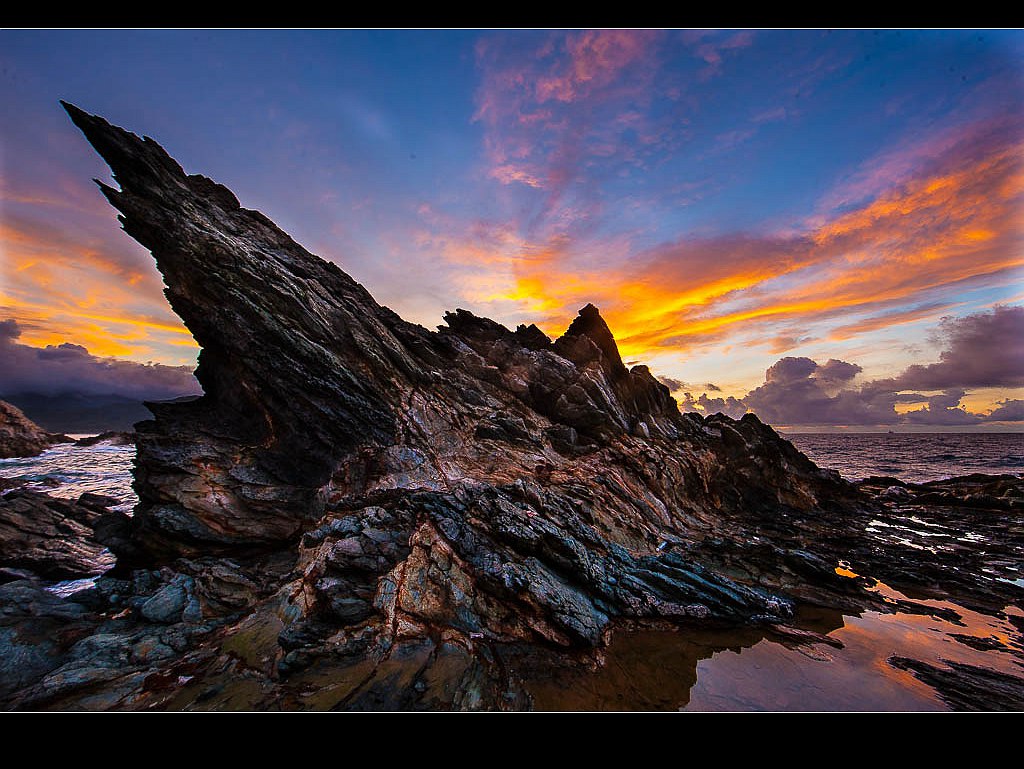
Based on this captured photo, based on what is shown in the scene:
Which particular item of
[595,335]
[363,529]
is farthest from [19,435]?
[595,335]

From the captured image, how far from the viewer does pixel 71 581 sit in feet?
61.8

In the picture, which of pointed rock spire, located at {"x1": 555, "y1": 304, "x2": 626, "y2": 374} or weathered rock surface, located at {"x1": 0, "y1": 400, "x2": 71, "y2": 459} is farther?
weathered rock surface, located at {"x1": 0, "y1": 400, "x2": 71, "y2": 459}

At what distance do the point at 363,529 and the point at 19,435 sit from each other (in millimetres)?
84670

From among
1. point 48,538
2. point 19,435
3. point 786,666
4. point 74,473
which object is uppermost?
point 19,435

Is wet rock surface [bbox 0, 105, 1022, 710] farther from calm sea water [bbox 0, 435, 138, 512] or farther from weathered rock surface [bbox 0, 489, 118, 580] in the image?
calm sea water [bbox 0, 435, 138, 512]

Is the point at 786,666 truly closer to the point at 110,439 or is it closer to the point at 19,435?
the point at 19,435

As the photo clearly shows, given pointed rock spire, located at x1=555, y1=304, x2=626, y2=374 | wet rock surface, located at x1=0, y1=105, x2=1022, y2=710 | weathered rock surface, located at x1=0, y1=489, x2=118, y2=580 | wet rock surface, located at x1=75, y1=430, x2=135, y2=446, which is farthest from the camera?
wet rock surface, located at x1=75, y1=430, x2=135, y2=446

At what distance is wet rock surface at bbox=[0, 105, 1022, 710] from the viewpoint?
1223cm

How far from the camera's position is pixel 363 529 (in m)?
16.4

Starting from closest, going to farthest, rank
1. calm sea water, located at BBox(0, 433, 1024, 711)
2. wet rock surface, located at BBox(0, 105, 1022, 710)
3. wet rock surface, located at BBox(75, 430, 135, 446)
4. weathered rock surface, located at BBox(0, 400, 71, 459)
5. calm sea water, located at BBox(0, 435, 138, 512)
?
calm sea water, located at BBox(0, 433, 1024, 711) → wet rock surface, located at BBox(0, 105, 1022, 710) → calm sea water, located at BBox(0, 435, 138, 512) → weathered rock surface, located at BBox(0, 400, 71, 459) → wet rock surface, located at BBox(75, 430, 135, 446)

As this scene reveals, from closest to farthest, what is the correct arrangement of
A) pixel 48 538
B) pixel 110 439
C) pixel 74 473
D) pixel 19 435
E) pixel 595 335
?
pixel 48 538, pixel 74 473, pixel 595 335, pixel 19 435, pixel 110 439

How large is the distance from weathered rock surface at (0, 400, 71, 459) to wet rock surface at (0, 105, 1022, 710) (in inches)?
2394

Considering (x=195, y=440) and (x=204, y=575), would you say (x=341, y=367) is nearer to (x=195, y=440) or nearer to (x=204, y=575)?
(x=195, y=440)

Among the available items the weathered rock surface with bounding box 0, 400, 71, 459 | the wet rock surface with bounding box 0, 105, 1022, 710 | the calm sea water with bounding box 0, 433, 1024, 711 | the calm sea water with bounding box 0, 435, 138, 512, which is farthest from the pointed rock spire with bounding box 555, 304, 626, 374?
the weathered rock surface with bounding box 0, 400, 71, 459
